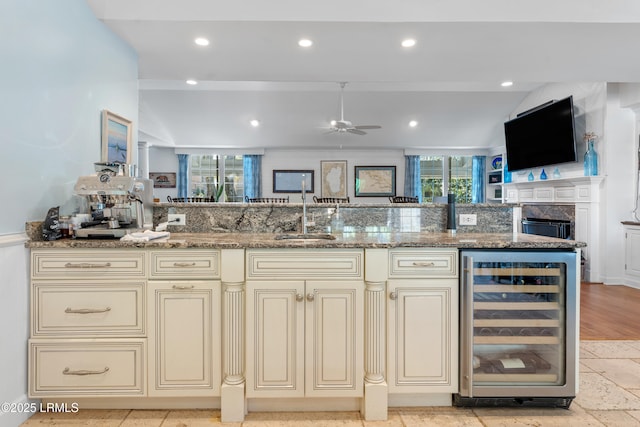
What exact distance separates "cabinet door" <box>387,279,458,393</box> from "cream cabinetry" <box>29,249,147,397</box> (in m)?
1.33

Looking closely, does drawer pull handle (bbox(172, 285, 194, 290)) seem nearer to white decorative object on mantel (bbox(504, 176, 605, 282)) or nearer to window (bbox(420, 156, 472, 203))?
white decorative object on mantel (bbox(504, 176, 605, 282))

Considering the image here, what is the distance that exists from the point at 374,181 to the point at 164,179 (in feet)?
17.6

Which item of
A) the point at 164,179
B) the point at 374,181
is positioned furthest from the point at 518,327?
the point at 164,179

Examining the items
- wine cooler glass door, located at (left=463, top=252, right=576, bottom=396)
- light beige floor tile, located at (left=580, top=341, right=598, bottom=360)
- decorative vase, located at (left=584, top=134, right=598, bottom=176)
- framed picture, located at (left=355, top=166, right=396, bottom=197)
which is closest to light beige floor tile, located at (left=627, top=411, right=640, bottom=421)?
wine cooler glass door, located at (left=463, top=252, right=576, bottom=396)

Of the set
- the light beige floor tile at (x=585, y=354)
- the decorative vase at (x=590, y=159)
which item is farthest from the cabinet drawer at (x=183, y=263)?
the decorative vase at (x=590, y=159)

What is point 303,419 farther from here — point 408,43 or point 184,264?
point 408,43

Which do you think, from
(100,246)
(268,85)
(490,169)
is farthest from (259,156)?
(100,246)

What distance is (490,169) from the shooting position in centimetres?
935

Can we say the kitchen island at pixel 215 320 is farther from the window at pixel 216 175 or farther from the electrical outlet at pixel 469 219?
the window at pixel 216 175

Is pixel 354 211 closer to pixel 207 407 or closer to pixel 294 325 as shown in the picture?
pixel 294 325

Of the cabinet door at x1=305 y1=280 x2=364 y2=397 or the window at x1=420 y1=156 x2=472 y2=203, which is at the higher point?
the window at x1=420 y1=156 x2=472 y2=203

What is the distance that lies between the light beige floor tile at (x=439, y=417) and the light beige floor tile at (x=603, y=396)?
2.29 ft

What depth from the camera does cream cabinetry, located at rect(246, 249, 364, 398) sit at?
191 centimetres

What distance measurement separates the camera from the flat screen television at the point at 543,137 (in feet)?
17.9
